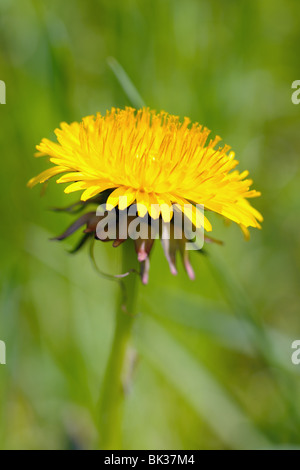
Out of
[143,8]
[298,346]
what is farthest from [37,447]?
[143,8]

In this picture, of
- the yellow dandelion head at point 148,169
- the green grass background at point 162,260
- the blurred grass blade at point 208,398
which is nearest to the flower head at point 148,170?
the yellow dandelion head at point 148,169

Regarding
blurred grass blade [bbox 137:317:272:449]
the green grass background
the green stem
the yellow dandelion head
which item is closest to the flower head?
the yellow dandelion head

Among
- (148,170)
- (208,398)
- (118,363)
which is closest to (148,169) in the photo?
(148,170)

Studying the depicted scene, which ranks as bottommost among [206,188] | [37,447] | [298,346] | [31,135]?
[37,447]

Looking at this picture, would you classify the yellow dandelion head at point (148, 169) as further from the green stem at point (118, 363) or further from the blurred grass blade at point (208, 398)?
the blurred grass blade at point (208, 398)

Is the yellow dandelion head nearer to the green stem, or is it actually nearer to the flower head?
the flower head

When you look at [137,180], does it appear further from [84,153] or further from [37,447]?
[37,447]

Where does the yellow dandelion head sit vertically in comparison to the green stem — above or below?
above
